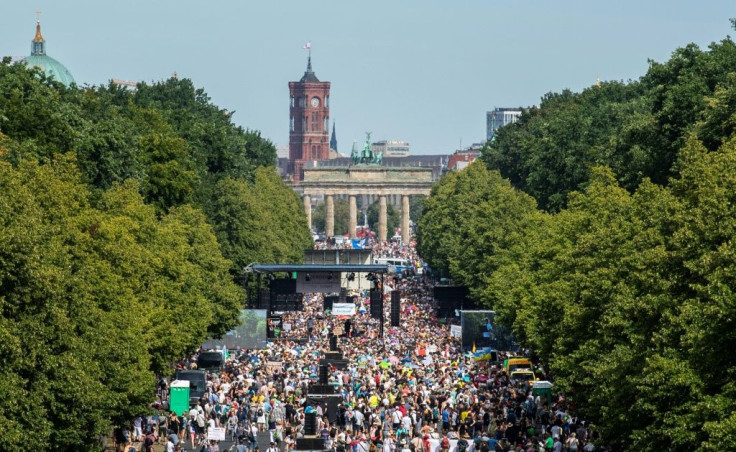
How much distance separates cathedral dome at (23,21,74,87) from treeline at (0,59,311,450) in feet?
117

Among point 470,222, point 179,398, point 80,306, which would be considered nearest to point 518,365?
point 179,398

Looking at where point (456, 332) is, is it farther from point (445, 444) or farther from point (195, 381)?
point (445, 444)

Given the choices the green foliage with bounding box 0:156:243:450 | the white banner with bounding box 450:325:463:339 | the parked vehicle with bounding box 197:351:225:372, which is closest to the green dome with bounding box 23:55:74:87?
the white banner with bounding box 450:325:463:339

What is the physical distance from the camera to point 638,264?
54219mm

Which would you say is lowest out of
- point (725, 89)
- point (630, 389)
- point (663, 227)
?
point (630, 389)

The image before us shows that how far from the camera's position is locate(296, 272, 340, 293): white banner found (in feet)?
389

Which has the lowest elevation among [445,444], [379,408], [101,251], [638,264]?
[445,444]

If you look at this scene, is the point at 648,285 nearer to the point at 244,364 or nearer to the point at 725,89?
the point at 725,89

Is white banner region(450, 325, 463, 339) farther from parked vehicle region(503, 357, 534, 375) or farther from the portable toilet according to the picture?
the portable toilet

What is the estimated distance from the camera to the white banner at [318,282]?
118 meters

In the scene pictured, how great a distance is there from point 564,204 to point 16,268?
71320 millimetres

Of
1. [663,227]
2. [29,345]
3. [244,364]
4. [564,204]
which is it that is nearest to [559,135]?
[564,204]

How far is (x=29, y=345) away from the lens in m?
48.5

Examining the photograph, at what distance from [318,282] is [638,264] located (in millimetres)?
65926
